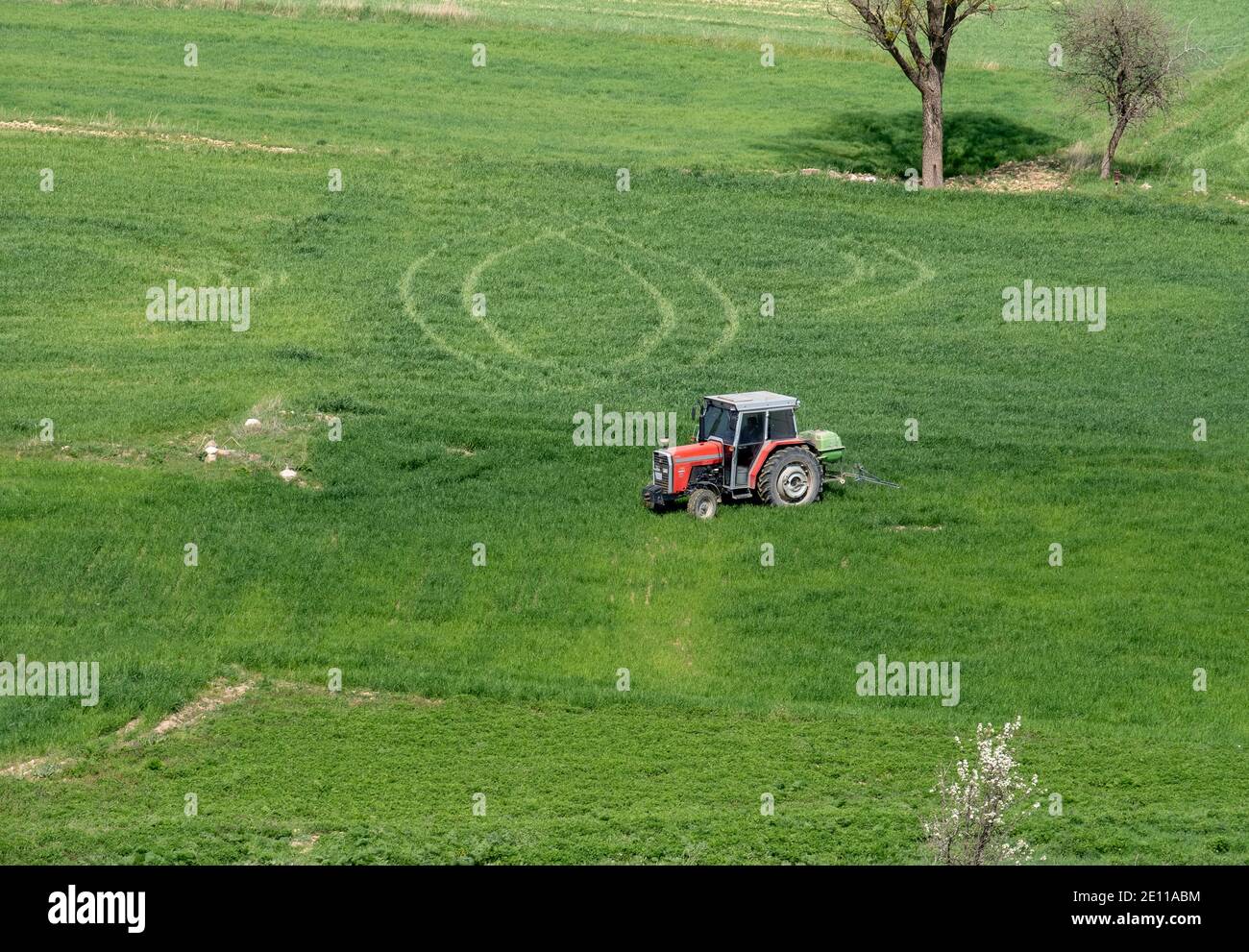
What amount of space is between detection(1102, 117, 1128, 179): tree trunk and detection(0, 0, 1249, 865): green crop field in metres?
0.65

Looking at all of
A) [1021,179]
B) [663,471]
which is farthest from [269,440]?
[1021,179]

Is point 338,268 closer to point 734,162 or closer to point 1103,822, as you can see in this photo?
point 734,162

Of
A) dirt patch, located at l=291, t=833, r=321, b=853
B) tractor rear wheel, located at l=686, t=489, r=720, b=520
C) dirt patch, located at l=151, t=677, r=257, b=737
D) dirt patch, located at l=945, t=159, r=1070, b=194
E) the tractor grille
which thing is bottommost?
dirt patch, located at l=291, t=833, r=321, b=853

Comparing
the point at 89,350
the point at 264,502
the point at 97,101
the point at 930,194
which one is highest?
the point at 97,101

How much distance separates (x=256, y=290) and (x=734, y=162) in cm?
1984

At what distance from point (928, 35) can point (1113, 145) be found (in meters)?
7.53

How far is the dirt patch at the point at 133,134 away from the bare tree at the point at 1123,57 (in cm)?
2718

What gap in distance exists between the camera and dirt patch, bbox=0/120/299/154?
57.3 metres

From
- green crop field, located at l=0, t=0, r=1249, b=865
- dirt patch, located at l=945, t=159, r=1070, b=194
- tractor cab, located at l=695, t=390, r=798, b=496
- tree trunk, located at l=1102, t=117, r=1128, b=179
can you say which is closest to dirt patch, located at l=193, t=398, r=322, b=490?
green crop field, located at l=0, t=0, r=1249, b=865

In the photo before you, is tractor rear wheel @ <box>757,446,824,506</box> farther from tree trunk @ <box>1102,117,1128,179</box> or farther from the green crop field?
tree trunk @ <box>1102,117,1128,179</box>

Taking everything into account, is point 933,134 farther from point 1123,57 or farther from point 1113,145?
point 1123,57

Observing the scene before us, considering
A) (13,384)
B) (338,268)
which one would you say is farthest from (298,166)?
(13,384)

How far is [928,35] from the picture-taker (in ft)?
192

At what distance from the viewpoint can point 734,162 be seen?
59469 mm
